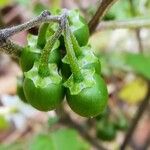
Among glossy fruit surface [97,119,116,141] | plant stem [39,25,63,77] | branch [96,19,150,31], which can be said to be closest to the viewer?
plant stem [39,25,63,77]

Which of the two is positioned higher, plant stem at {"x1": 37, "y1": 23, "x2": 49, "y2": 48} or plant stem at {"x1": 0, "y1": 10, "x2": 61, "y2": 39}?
plant stem at {"x1": 0, "y1": 10, "x2": 61, "y2": 39}

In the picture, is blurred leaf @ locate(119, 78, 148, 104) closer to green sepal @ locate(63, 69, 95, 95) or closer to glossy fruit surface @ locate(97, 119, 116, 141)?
glossy fruit surface @ locate(97, 119, 116, 141)

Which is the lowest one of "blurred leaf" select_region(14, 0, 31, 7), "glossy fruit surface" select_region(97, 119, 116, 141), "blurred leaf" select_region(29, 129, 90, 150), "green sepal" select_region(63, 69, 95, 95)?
"glossy fruit surface" select_region(97, 119, 116, 141)

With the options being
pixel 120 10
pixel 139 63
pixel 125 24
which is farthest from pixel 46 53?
pixel 139 63

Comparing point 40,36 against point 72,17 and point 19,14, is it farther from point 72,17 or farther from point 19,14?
point 19,14

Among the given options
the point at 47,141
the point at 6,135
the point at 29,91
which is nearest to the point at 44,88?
the point at 29,91

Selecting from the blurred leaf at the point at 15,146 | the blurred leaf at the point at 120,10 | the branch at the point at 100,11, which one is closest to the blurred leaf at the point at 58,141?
the blurred leaf at the point at 15,146

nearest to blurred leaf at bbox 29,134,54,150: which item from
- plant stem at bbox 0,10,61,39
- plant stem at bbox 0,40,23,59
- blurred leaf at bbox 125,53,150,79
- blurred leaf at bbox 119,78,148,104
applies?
blurred leaf at bbox 125,53,150,79

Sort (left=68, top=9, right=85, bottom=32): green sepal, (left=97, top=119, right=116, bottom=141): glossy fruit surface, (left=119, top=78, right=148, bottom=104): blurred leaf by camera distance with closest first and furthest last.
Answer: (left=68, top=9, right=85, bottom=32): green sepal
(left=97, top=119, right=116, bottom=141): glossy fruit surface
(left=119, top=78, right=148, bottom=104): blurred leaf
